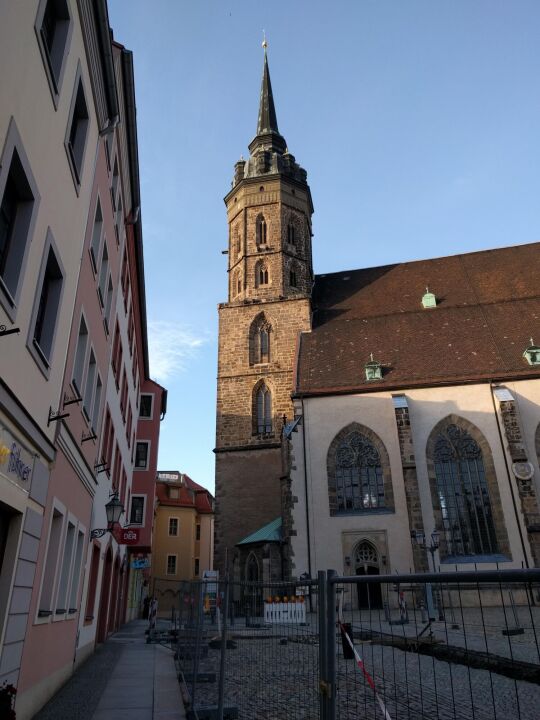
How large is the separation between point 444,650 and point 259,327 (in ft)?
96.0

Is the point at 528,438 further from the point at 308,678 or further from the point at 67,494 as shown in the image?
the point at 308,678

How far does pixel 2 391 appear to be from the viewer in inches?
201

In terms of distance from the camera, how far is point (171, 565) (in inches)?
1750

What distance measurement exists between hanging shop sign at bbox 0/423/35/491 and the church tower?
69.1 feet

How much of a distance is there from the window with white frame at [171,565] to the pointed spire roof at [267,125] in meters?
31.1

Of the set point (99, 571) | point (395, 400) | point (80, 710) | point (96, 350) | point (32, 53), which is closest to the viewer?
point (32, 53)

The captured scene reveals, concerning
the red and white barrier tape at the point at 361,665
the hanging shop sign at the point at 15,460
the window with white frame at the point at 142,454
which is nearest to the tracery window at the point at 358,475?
the window with white frame at the point at 142,454

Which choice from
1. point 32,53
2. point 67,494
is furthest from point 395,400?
point 32,53

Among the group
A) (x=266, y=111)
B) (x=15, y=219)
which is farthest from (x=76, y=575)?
(x=266, y=111)

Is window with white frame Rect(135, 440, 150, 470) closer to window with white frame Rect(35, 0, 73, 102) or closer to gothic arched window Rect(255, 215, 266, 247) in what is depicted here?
gothic arched window Rect(255, 215, 266, 247)

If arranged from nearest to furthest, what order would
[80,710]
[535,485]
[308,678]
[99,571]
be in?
[308,678]
[80,710]
[99,571]
[535,485]

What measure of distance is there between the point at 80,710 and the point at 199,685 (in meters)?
1.40

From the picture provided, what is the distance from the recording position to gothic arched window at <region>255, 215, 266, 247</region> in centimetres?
3488

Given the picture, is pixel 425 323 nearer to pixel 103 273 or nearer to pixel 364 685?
pixel 103 273
